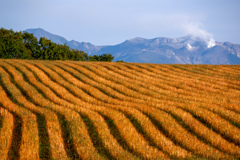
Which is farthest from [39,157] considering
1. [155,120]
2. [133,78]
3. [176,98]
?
[133,78]

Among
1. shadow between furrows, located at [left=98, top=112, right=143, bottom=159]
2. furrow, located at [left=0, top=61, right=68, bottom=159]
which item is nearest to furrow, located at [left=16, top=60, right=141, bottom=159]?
shadow between furrows, located at [left=98, top=112, right=143, bottom=159]

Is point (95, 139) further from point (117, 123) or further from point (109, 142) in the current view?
point (117, 123)

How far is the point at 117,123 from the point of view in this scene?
25.4ft

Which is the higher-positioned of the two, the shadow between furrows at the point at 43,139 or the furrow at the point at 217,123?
the furrow at the point at 217,123

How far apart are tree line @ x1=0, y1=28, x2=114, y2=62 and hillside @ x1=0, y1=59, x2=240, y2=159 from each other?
2164 inches

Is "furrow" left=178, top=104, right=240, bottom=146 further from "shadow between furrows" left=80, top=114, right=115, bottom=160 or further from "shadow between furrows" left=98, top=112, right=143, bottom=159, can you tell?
"shadow between furrows" left=80, top=114, right=115, bottom=160

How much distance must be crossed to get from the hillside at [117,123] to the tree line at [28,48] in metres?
55.0

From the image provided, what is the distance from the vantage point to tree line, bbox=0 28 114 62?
61531 millimetres

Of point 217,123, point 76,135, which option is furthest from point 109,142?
point 217,123

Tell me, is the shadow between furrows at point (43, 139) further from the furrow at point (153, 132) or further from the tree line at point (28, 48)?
the tree line at point (28, 48)

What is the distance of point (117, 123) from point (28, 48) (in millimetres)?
79307

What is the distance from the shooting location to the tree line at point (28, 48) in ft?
202

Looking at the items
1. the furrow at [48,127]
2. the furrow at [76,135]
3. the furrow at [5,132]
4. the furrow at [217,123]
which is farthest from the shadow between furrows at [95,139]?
the furrow at [217,123]

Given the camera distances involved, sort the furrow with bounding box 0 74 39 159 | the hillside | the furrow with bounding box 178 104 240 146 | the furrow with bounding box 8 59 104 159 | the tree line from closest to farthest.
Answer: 1. the furrow with bounding box 0 74 39 159
2. the furrow with bounding box 8 59 104 159
3. the hillside
4. the furrow with bounding box 178 104 240 146
5. the tree line
